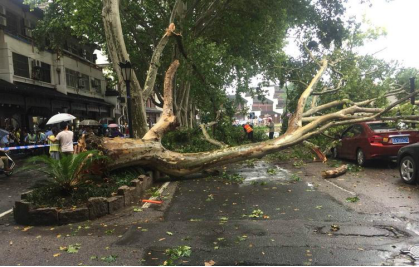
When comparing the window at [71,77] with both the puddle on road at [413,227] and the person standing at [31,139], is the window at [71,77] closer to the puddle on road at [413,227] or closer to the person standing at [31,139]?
the person standing at [31,139]

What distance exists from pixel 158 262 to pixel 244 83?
22.0m

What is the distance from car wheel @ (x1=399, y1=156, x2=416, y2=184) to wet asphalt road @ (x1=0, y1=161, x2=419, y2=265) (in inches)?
87.9

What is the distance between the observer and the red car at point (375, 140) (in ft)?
32.3

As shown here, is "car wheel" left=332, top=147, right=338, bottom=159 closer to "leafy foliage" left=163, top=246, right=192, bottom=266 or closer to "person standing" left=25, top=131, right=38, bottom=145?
"leafy foliage" left=163, top=246, right=192, bottom=266

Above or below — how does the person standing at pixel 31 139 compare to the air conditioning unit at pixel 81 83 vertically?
below

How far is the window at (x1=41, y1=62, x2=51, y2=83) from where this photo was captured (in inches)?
894

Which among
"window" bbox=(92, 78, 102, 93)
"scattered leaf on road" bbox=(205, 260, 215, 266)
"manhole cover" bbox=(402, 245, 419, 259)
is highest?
"window" bbox=(92, 78, 102, 93)

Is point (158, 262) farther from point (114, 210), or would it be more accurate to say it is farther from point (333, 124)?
point (333, 124)

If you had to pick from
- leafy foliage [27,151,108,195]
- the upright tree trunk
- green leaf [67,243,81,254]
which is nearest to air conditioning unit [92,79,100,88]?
the upright tree trunk

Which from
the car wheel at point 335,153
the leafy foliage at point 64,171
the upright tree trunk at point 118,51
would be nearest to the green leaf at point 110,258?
the leafy foliage at point 64,171

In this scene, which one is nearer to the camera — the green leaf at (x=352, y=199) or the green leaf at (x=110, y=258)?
the green leaf at (x=110, y=258)

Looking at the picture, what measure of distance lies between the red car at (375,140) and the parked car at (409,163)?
5.78 ft

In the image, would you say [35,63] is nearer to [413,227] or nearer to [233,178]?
[233,178]

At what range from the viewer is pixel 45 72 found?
23.2m
